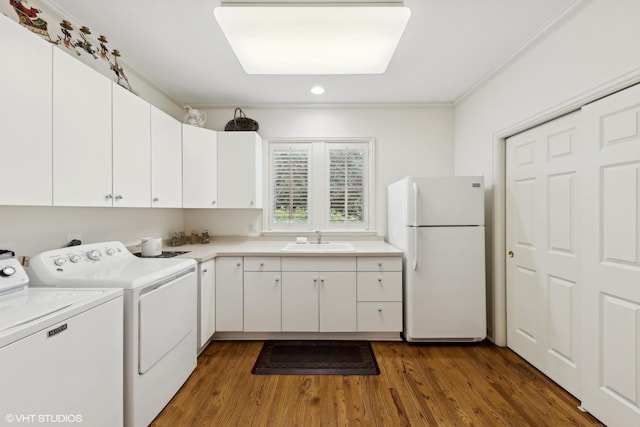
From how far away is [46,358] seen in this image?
3.36ft

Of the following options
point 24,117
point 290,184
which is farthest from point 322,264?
point 24,117

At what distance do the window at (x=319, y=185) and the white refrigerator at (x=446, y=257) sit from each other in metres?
0.91

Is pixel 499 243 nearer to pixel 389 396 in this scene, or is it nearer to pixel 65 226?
pixel 389 396

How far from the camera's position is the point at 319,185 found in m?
3.28

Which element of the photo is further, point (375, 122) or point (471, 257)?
point (375, 122)

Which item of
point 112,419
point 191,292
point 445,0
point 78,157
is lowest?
point 112,419

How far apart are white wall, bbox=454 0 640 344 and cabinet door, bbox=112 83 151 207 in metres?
2.98

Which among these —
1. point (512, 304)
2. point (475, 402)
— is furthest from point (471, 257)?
point (475, 402)

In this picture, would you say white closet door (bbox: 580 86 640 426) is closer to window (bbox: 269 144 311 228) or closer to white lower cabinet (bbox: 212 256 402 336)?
white lower cabinet (bbox: 212 256 402 336)

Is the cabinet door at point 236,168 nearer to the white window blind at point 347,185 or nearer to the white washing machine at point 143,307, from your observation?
the white window blind at point 347,185

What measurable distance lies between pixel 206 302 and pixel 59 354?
1.31m

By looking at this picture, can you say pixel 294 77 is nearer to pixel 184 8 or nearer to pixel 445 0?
pixel 184 8

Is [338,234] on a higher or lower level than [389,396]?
higher

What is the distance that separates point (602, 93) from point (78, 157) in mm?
3014
